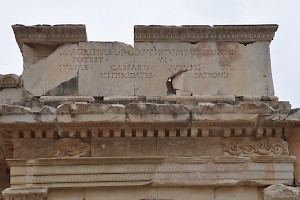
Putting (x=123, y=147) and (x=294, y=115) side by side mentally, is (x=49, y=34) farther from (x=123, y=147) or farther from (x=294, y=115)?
(x=294, y=115)

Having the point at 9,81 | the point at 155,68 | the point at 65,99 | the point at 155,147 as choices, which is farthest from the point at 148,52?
the point at 9,81

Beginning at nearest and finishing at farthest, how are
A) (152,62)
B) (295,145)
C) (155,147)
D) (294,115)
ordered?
(294,115) → (155,147) → (295,145) → (152,62)

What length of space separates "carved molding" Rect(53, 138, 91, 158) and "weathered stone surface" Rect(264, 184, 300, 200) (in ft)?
8.86

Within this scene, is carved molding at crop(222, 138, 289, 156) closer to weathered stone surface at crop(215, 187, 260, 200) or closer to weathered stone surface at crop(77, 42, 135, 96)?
weathered stone surface at crop(215, 187, 260, 200)

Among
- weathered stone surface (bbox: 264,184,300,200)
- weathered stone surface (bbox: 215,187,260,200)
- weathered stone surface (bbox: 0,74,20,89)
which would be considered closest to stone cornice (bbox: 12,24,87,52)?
weathered stone surface (bbox: 0,74,20,89)

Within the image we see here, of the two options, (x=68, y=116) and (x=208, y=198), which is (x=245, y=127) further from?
(x=68, y=116)

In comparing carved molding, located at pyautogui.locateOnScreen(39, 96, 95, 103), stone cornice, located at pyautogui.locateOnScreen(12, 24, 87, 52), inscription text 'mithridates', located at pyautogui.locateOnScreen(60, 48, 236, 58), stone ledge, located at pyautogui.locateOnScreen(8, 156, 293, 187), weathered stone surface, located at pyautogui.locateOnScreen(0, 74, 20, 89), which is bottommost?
stone ledge, located at pyautogui.locateOnScreen(8, 156, 293, 187)

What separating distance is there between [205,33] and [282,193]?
3.02 m

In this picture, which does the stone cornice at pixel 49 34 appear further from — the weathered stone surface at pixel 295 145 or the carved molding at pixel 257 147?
the weathered stone surface at pixel 295 145

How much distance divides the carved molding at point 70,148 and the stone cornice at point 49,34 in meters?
1.89

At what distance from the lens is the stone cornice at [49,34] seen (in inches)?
411

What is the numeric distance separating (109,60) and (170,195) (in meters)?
2.54

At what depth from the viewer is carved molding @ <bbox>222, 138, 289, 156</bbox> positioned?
31.3 feet

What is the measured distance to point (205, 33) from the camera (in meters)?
10.6
